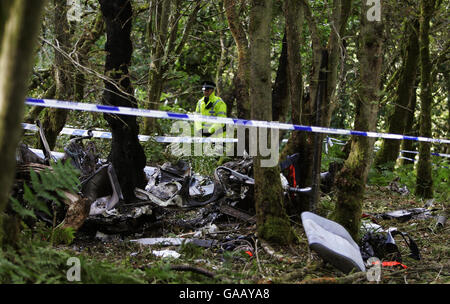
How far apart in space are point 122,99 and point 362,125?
9.86ft

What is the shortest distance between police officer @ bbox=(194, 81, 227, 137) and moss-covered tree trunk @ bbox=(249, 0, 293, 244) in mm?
5680

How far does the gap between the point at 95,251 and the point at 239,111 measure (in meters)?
4.78

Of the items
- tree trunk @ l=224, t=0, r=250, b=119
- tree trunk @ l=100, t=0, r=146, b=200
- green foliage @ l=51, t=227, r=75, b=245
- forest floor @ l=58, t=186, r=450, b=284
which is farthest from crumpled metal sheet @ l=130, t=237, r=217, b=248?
tree trunk @ l=224, t=0, r=250, b=119

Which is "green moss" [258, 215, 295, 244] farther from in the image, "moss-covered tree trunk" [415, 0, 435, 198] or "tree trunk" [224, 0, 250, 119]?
"moss-covered tree trunk" [415, 0, 435, 198]

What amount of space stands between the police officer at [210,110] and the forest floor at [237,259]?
4.21 metres

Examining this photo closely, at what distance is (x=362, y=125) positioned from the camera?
5.48 meters

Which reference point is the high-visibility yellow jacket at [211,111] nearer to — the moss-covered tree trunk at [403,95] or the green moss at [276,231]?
the moss-covered tree trunk at [403,95]

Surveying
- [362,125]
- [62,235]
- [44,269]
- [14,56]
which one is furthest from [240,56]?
[14,56]

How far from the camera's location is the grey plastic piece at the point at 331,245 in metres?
4.27

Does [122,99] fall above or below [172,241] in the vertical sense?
above

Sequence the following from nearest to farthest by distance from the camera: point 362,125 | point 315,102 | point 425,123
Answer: point 362,125 → point 315,102 → point 425,123

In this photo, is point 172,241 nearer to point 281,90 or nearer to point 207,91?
point 281,90

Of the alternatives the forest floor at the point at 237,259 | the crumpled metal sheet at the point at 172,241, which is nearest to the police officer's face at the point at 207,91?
the forest floor at the point at 237,259

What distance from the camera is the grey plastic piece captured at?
4.27 meters
